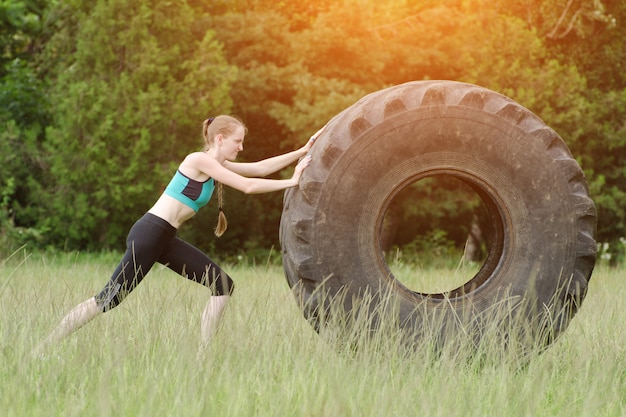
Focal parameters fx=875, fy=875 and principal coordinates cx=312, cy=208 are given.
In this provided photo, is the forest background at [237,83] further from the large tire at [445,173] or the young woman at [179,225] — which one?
the large tire at [445,173]

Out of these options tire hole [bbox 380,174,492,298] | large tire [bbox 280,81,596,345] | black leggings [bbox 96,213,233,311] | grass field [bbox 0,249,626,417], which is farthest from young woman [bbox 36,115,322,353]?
tire hole [bbox 380,174,492,298]

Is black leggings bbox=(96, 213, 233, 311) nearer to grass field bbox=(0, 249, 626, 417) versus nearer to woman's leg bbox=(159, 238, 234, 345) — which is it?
woman's leg bbox=(159, 238, 234, 345)

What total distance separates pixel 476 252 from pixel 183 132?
6.70 meters

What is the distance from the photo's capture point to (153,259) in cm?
544

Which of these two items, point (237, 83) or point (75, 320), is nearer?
point (75, 320)

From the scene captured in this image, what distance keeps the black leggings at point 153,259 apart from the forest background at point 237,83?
8.08 meters

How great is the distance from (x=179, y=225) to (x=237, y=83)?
9.81m

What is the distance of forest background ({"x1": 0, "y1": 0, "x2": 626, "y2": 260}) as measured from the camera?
13875 millimetres

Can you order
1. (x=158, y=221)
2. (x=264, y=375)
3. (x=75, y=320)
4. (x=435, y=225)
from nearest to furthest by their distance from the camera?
(x=264, y=375) < (x=75, y=320) < (x=158, y=221) < (x=435, y=225)

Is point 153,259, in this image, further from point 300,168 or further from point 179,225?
point 300,168

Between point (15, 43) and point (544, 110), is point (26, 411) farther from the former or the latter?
point (15, 43)

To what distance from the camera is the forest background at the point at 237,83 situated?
45.5ft

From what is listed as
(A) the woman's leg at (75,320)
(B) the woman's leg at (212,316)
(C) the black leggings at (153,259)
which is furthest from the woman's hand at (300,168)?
(A) the woman's leg at (75,320)

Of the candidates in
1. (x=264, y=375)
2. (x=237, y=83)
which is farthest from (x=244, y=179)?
(x=237, y=83)
